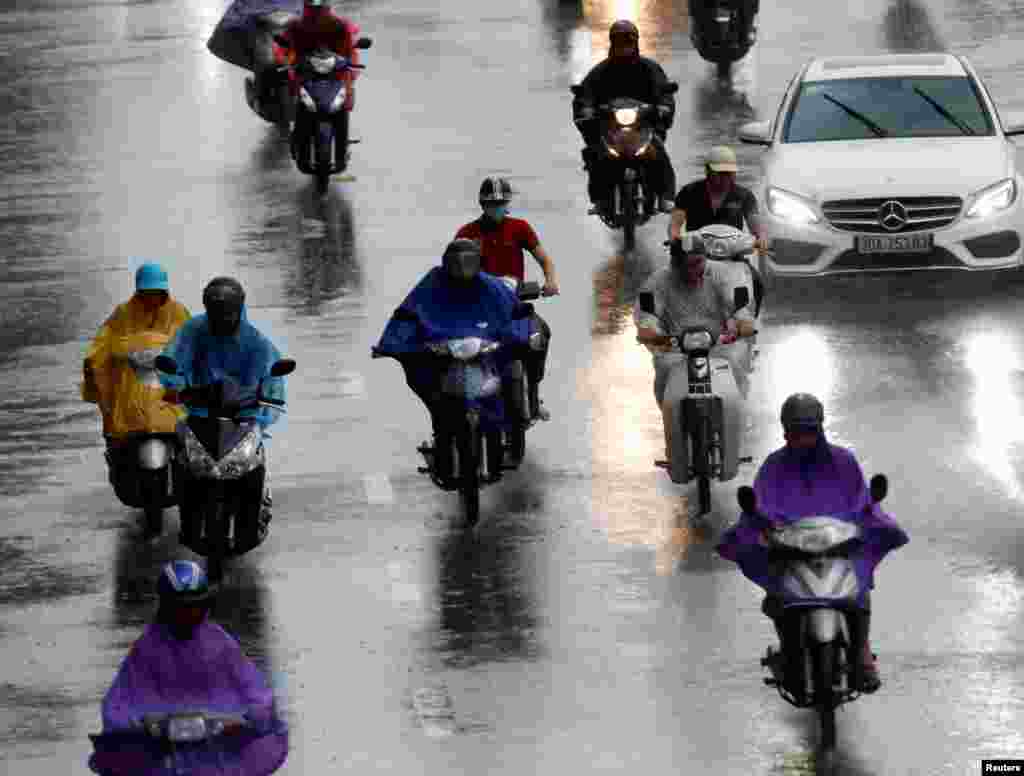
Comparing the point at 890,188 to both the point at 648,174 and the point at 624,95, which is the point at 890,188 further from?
the point at 624,95

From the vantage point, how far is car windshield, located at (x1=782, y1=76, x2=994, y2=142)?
29781mm

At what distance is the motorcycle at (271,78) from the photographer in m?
37.7

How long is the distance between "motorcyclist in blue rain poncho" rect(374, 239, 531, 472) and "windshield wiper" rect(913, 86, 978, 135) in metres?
8.63

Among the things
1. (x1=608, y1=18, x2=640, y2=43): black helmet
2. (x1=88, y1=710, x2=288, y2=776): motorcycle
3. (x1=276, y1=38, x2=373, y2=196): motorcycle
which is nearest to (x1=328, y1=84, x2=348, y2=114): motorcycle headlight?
(x1=276, y1=38, x2=373, y2=196): motorcycle

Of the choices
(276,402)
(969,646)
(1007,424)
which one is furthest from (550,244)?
(969,646)

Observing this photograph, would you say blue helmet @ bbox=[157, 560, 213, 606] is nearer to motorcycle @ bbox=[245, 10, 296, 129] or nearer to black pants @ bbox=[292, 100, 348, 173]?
black pants @ bbox=[292, 100, 348, 173]

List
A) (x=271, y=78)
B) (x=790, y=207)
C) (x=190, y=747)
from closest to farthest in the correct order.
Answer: (x=190, y=747) → (x=790, y=207) → (x=271, y=78)

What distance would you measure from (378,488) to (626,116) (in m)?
9.24

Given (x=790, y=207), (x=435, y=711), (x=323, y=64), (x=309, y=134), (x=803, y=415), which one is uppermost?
(x=323, y=64)

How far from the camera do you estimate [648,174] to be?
1241 inches

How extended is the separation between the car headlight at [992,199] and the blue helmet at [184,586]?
599 inches

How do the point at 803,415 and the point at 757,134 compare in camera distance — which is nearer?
the point at 803,415

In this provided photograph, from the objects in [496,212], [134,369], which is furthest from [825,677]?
[496,212]

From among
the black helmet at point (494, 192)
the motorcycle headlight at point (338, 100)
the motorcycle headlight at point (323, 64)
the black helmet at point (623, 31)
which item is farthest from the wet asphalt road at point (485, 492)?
the black helmet at point (623, 31)
